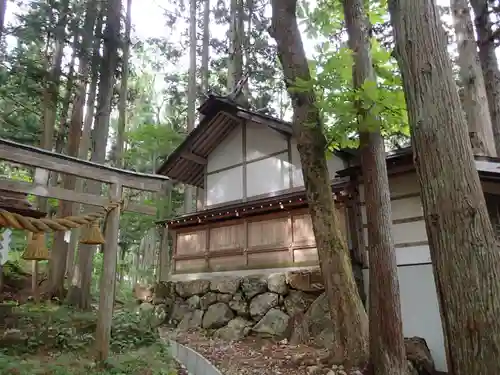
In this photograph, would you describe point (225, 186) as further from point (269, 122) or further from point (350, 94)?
point (350, 94)

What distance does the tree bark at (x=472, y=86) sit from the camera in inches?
341

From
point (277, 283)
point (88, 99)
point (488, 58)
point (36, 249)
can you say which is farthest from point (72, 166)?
point (488, 58)

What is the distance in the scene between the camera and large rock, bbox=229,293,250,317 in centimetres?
988

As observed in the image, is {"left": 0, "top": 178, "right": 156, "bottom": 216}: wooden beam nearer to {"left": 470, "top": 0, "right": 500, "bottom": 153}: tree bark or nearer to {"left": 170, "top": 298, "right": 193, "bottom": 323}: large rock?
{"left": 170, "top": 298, "right": 193, "bottom": 323}: large rock

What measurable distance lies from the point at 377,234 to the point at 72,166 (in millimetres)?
4512

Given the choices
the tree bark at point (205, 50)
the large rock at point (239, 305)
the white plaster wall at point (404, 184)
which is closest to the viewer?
the white plaster wall at point (404, 184)

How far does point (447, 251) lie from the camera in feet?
7.66

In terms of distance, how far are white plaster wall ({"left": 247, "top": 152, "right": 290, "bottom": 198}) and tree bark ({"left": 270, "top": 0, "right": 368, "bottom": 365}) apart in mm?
5205

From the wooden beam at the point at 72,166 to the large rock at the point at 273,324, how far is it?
450 centimetres

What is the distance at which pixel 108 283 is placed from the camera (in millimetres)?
5691

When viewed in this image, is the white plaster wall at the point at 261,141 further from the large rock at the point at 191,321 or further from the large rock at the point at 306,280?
the large rock at the point at 191,321

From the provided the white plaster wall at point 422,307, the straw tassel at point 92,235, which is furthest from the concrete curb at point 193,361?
the white plaster wall at point 422,307

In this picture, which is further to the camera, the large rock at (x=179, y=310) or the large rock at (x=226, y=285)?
the large rock at (x=179, y=310)

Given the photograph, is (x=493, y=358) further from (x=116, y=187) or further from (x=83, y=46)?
(x=83, y=46)
